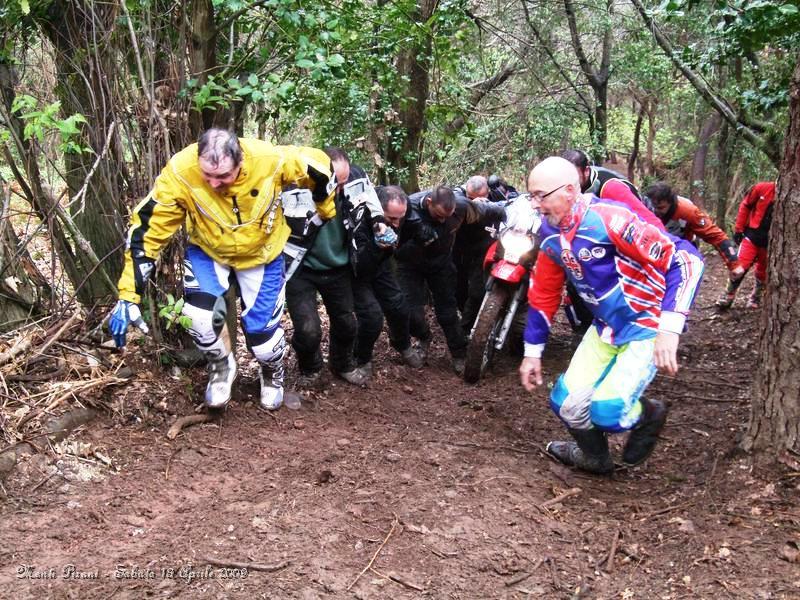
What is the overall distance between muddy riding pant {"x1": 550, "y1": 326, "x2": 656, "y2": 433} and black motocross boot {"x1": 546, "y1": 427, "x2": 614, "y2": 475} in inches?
2.6

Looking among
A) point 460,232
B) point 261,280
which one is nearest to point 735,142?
point 460,232

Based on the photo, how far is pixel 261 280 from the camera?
4348 mm

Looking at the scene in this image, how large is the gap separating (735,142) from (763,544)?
1149 centimetres

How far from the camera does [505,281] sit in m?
5.26

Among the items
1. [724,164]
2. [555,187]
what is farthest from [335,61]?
[724,164]

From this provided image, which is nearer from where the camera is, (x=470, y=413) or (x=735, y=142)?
(x=470, y=413)

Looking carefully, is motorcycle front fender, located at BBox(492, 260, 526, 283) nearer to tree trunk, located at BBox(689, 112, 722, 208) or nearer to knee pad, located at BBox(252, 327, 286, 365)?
knee pad, located at BBox(252, 327, 286, 365)

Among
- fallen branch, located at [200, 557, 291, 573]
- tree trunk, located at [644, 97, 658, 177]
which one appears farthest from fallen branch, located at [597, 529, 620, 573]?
tree trunk, located at [644, 97, 658, 177]

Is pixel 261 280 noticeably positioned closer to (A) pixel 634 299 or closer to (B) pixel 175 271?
(B) pixel 175 271

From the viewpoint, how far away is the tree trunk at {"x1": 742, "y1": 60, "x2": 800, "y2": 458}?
120 inches

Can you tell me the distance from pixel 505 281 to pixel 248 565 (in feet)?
10.0

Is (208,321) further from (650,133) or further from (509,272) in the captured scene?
(650,133)

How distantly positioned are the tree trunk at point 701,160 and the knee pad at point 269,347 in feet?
38.2

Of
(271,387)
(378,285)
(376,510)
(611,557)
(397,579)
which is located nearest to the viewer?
(397,579)
